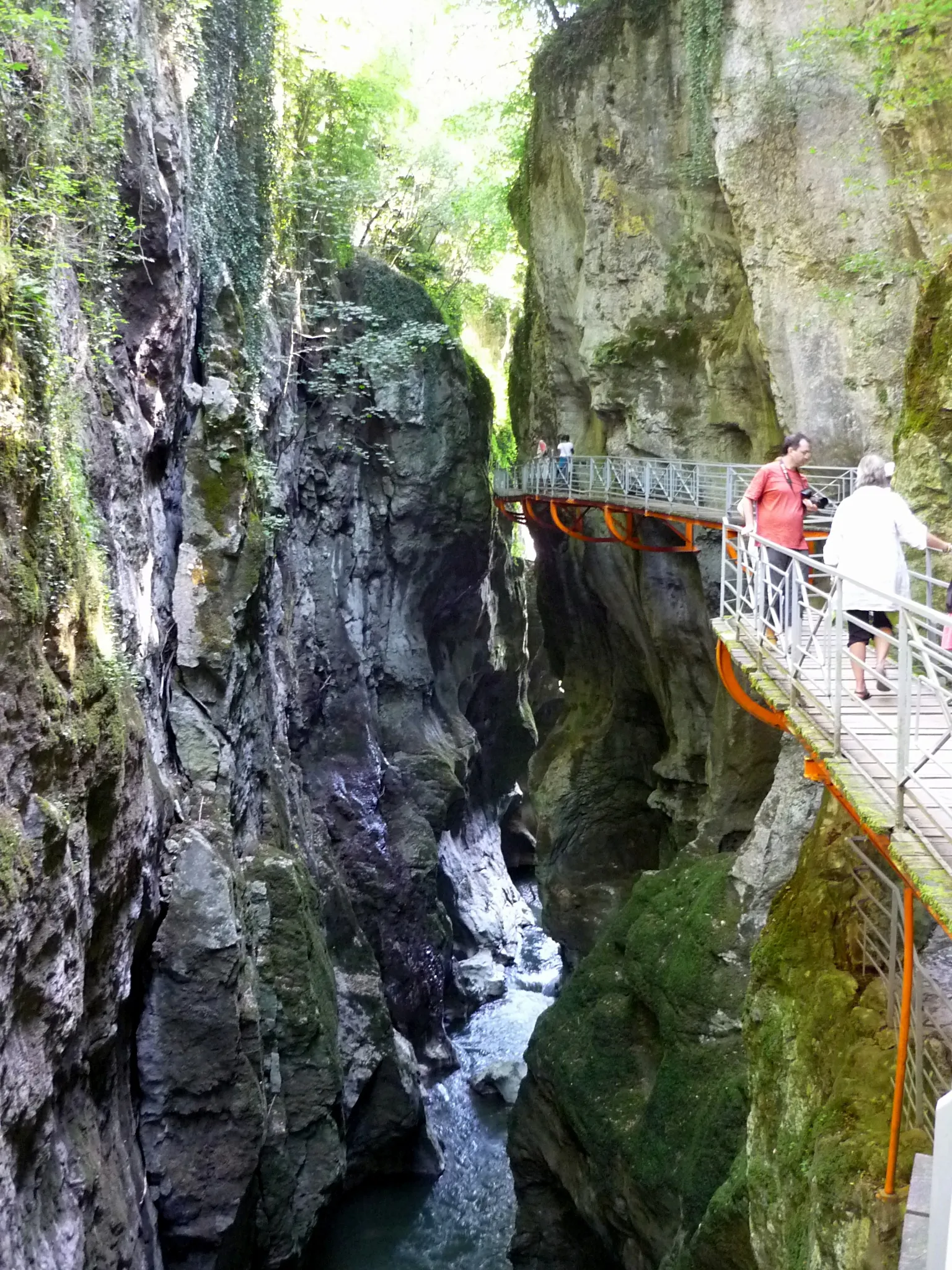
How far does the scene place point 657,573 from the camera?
15.6 m

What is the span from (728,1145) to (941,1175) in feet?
23.8

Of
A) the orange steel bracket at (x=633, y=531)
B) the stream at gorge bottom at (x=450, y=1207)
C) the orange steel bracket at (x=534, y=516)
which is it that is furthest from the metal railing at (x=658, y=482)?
the stream at gorge bottom at (x=450, y=1207)

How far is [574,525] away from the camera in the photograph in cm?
1823

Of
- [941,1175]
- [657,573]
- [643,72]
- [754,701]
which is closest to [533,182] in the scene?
[643,72]

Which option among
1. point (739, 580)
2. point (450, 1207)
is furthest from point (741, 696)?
point (450, 1207)

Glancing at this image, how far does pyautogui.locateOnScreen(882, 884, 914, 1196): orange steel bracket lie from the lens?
3.94 m

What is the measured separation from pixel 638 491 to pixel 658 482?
72 cm

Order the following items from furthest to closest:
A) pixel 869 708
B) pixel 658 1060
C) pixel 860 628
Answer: pixel 658 1060, pixel 860 628, pixel 869 708

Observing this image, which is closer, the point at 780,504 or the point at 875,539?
the point at 875,539

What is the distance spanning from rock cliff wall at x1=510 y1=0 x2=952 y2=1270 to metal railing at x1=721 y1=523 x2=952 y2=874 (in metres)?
1.10

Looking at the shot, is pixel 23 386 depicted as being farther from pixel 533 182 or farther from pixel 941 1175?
pixel 533 182

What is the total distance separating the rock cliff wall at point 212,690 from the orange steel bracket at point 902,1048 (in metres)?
4.22

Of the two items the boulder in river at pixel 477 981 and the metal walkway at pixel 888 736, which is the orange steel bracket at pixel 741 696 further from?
the boulder in river at pixel 477 981

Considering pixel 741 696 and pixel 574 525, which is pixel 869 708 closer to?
pixel 741 696
